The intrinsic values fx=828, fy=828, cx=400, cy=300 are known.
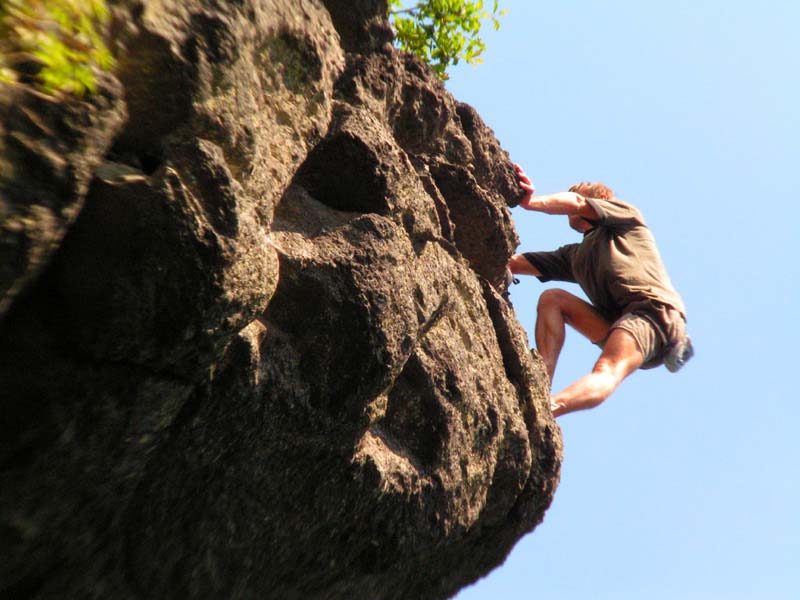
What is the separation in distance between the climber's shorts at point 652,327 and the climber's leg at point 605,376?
0.33ft

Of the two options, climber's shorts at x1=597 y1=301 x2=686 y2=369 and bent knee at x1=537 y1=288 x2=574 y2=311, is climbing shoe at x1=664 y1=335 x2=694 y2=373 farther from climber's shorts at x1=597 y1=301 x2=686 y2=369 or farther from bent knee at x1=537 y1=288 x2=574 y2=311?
bent knee at x1=537 y1=288 x2=574 y2=311

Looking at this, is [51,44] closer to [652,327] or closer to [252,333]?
[252,333]

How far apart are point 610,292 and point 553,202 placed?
1240 millimetres

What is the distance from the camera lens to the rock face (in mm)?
3215

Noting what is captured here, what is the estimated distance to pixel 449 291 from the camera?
5.63m

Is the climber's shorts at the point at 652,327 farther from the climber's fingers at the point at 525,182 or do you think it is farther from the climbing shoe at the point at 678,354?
the climber's fingers at the point at 525,182

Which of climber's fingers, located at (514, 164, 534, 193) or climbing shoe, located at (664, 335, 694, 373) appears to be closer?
climber's fingers, located at (514, 164, 534, 193)

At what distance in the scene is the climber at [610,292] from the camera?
7810 millimetres

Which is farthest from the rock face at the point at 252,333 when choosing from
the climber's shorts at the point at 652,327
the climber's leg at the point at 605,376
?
the climber's shorts at the point at 652,327

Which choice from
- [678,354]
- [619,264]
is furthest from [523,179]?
[678,354]

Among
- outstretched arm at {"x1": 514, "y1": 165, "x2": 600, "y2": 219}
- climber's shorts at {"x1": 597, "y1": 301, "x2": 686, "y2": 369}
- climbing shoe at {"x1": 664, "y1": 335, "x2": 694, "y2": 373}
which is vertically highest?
outstretched arm at {"x1": 514, "y1": 165, "x2": 600, "y2": 219}

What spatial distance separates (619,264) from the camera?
844cm

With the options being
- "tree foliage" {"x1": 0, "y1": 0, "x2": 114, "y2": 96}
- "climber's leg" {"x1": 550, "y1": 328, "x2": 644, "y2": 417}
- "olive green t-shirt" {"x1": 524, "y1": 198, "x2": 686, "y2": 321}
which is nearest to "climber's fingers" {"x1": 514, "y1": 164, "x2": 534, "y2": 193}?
"olive green t-shirt" {"x1": 524, "y1": 198, "x2": 686, "y2": 321}

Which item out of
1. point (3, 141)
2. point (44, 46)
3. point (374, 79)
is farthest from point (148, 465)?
point (374, 79)
